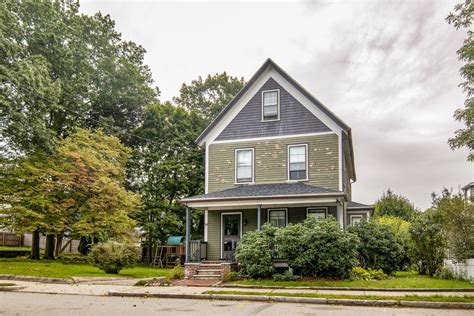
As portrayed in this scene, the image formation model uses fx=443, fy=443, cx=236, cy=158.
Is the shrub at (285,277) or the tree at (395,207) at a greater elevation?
the tree at (395,207)

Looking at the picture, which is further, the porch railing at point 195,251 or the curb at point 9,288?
the porch railing at point 195,251

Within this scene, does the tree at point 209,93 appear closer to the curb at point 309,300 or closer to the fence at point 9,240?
the fence at point 9,240

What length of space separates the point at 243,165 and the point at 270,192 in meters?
3.38

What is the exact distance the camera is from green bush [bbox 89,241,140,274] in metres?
20.2

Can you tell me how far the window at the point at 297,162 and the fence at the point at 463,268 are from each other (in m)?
7.22

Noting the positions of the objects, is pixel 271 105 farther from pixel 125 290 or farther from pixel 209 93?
pixel 209 93

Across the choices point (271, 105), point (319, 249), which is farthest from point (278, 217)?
point (271, 105)

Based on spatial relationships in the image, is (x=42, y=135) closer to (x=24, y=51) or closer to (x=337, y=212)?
(x=24, y=51)

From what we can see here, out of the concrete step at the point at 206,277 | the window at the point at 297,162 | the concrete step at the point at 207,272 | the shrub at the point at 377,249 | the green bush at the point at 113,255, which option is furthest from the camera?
the window at the point at 297,162

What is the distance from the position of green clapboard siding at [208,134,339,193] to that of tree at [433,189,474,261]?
491 centimetres

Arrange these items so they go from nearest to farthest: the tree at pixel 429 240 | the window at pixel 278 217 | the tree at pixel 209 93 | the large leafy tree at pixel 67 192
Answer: the tree at pixel 429 240
the window at pixel 278 217
the large leafy tree at pixel 67 192
the tree at pixel 209 93

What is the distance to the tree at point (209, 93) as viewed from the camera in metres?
40.2

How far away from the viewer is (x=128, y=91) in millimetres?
34875

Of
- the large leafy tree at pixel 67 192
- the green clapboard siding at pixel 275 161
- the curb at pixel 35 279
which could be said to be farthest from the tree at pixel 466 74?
the large leafy tree at pixel 67 192
